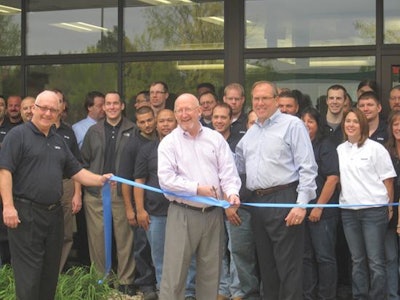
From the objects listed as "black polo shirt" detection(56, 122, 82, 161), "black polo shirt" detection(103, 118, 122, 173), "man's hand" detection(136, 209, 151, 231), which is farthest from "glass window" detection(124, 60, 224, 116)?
"man's hand" detection(136, 209, 151, 231)

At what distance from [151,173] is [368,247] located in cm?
222

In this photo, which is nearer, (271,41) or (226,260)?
(226,260)

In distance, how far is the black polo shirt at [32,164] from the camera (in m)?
5.67

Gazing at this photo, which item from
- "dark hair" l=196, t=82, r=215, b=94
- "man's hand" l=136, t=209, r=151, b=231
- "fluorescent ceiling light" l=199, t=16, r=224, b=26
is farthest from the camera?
"fluorescent ceiling light" l=199, t=16, r=224, b=26

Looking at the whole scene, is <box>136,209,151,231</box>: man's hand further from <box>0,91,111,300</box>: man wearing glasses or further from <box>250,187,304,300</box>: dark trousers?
<box>250,187,304,300</box>: dark trousers

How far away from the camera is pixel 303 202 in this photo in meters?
5.71

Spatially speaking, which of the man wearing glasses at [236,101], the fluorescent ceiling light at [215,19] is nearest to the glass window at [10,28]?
the fluorescent ceiling light at [215,19]

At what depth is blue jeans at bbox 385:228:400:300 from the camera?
6.56 meters

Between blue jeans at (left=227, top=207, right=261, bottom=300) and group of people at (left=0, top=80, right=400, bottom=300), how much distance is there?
0.01 meters

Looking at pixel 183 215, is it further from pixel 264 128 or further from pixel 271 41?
pixel 271 41

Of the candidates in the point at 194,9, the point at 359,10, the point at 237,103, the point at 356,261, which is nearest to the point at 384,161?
the point at 356,261

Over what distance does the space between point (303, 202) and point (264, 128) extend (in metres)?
0.74

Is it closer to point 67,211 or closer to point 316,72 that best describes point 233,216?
point 67,211

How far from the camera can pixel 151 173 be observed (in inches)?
276
